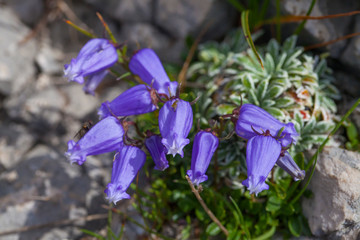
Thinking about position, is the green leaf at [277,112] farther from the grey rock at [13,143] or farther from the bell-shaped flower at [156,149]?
the grey rock at [13,143]

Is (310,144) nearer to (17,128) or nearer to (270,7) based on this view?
(270,7)

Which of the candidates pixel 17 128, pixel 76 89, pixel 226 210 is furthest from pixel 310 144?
pixel 17 128

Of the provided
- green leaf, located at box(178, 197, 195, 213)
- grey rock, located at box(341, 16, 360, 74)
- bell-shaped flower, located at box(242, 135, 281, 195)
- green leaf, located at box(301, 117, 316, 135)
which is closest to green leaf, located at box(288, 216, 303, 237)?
green leaf, located at box(301, 117, 316, 135)

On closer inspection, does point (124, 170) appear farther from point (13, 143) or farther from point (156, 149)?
point (13, 143)

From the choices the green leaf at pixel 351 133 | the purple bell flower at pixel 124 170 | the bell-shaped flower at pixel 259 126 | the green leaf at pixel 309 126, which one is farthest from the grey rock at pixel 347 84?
the purple bell flower at pixel 124 170

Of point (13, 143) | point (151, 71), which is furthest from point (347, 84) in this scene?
point (13, 143)
